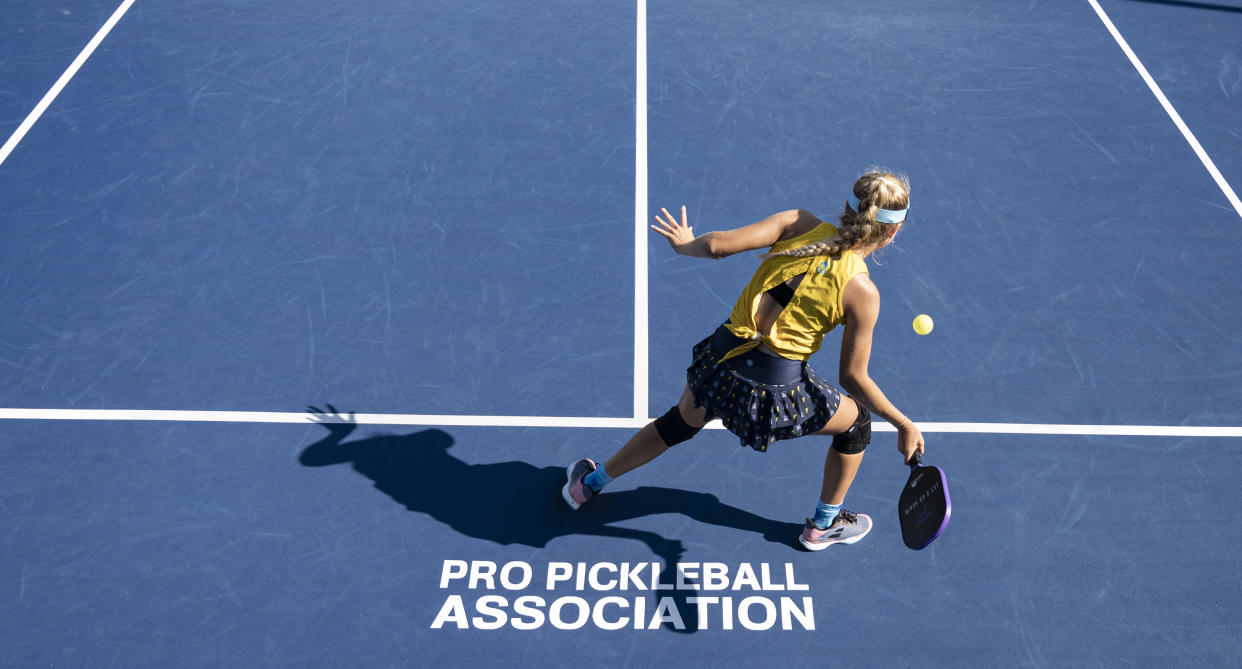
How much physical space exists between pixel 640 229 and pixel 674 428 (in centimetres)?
237

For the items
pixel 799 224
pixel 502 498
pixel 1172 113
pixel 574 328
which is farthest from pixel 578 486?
pixel 1172 113

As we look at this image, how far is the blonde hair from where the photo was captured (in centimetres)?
358

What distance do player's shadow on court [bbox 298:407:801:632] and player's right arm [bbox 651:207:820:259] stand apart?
154 centimetres

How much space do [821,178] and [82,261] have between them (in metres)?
4.71

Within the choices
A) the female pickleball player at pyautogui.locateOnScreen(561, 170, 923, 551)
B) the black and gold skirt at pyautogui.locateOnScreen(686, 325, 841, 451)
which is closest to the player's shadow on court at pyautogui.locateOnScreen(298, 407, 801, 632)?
the female pickleball player at pyautogui.locateOnScreen(561, 170, 923, 551)

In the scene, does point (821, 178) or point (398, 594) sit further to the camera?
point (821, 178)

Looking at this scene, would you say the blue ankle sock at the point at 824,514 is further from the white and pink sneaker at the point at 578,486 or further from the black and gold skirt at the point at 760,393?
the white and pink sneaker at the point at 578,486

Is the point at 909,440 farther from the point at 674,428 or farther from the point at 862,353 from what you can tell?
the point at 674,428

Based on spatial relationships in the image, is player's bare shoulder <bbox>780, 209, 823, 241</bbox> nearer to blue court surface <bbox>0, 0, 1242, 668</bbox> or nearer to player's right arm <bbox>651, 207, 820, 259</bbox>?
player's right arm <bbox>651, 207, 820, 259</bbox>

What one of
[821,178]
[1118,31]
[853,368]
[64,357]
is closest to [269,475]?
[64,357]

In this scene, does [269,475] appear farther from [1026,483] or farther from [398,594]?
[1026,483]

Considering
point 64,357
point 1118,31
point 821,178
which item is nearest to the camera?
point 64,357

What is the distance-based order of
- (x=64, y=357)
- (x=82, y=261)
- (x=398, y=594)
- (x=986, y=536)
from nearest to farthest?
(x=398, y=594)
(x=986, y=536)
(x=64, y=357)
(x=82, y=261)

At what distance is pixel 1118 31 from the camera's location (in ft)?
28.3
